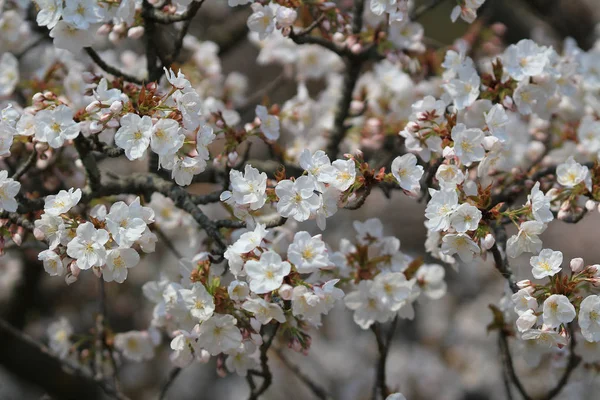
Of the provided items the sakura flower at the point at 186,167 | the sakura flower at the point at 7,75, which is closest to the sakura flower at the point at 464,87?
the sakura flower at the point at 186,167

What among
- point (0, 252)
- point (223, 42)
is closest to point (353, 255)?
point (0, 252)

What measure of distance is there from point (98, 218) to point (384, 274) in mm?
808

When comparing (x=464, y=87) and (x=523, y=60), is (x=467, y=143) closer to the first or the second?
(x=464, y=87)

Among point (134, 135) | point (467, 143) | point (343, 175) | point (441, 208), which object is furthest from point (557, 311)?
point (134, 135)

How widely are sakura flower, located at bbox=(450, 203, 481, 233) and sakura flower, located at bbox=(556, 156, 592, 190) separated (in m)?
0.43

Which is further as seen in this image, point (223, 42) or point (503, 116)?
point (223, 42)

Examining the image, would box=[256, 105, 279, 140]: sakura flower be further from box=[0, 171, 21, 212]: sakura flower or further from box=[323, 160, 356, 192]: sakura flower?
box=[0, 171, 21, 212]: sakura flower

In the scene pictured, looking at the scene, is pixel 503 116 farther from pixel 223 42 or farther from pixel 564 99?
pixel 223 42

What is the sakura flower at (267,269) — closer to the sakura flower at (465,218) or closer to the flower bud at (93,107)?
the sakura flower at (465,218)

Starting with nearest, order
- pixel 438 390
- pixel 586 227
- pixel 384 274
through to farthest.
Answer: pixel 384 274 < pixel 438 390 < pixel 586 227

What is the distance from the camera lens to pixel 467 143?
1.76 m

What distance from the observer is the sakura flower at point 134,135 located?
1.58 meters

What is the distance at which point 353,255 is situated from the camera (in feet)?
6.70

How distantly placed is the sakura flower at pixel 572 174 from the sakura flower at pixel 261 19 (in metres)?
0.92
